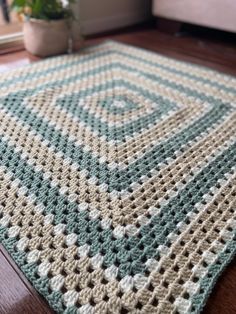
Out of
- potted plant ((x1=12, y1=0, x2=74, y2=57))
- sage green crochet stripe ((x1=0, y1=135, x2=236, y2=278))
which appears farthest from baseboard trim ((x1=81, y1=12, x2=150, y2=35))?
sage green crochet stripe ((x1=0, y1=135, x2=236, y2=278))

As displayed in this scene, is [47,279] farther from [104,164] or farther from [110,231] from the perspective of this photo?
[104,164]

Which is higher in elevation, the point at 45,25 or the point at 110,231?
the point at 45,25

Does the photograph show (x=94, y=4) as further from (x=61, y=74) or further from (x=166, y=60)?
(x=61, y=74)

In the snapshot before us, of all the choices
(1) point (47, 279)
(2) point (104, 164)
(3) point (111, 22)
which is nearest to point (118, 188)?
(2) point (104, 164)

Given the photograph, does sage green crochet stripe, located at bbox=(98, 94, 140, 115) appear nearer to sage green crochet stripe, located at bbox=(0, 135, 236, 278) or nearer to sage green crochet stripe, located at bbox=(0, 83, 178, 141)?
sage green crochet stripe, located at bbox=(0, 83, 178, 141)

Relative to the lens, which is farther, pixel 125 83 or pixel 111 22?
pixel 111 22

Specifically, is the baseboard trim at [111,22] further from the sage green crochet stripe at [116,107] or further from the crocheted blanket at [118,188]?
the sage green crochet stripe at [116,107]
